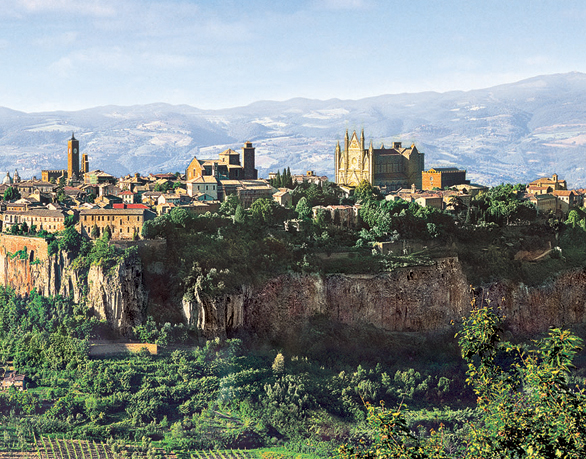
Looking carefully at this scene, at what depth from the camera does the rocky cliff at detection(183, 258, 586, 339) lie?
1507 inches

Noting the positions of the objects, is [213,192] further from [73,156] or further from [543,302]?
[73,156]

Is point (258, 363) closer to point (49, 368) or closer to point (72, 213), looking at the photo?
point (49, 368)

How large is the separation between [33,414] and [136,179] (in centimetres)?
2440

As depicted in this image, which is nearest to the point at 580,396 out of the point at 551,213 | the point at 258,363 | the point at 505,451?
the point at 505,451

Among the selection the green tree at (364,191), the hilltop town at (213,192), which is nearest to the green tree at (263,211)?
the hilltop town at (213,192)

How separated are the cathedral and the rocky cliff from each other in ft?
45.3

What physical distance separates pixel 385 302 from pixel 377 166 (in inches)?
662

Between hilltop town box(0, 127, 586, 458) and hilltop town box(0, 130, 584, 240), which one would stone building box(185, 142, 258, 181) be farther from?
hilltop town box(0, 127, 586, 458)

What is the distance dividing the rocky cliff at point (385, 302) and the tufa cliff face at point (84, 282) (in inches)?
88.0

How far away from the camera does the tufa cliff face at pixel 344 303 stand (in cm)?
3781

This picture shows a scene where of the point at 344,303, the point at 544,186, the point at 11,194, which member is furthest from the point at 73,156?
the point at 544,186

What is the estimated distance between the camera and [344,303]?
1628 inches

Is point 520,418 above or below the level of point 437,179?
below

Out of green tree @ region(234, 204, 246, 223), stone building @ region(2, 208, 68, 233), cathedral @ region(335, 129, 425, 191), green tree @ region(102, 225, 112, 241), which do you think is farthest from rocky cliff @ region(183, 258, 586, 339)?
cathedral @ region(335, 129, 425, 191)
